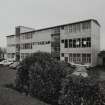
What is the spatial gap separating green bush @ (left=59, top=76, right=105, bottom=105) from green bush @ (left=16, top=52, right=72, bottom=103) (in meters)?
1.33

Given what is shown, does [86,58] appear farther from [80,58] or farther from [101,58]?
[101,58]

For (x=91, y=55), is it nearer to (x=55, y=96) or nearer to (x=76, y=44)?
(x=76, y=44)

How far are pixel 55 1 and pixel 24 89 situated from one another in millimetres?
11622

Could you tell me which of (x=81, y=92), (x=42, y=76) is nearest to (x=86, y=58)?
(x=42, y=76)

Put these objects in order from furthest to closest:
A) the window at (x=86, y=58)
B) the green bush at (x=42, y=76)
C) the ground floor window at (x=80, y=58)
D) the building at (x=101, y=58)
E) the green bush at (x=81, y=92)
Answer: the building at (x=101, y=58)
the ground floor window at (x=80, y=58)
the window at (x=86, y=58)
the green bush at (x=42, y=76)
the green bush at (x=81, y=92)

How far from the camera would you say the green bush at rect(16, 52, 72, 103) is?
27.7 ft

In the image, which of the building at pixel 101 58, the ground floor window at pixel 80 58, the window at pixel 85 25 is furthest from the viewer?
the building at pixel 101 58

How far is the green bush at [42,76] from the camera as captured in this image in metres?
8.45

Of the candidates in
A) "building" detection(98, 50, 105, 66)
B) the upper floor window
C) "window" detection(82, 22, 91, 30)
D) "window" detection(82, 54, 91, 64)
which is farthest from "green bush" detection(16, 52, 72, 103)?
"building" detection(98, 50, 105, 66)

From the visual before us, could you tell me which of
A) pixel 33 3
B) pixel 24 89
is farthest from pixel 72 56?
pixel 24 89

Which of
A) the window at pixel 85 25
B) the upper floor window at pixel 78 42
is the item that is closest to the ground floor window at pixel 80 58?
the upper floor window at pixel 78 42

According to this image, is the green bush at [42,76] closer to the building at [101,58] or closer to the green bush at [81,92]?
the green bush at [81,92]

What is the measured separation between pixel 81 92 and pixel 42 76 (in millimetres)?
3247

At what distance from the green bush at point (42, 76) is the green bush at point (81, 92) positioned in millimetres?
1334
